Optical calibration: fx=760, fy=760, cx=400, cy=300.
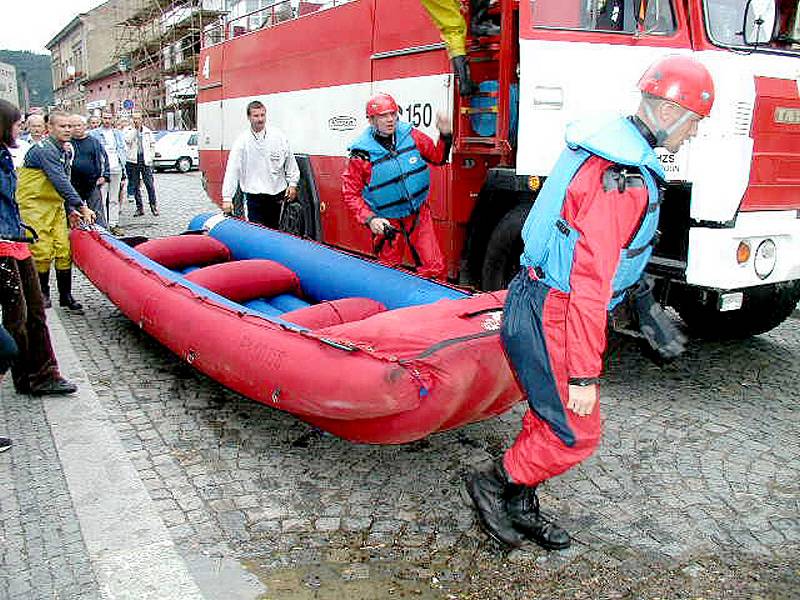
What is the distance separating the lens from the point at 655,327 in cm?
310

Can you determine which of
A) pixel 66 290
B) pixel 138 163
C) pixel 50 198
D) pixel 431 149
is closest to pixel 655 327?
pixel 431 149

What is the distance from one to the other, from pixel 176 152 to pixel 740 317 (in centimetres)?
2382

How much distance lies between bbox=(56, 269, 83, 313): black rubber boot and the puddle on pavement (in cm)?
458

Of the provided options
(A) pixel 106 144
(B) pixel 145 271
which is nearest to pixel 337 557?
(B) pixel 145 271

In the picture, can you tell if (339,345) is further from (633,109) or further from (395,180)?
(633,109)

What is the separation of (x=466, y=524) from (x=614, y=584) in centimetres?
70

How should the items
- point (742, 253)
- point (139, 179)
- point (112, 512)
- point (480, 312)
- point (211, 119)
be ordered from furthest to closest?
1. point (139, 179)
2. point (211, 119)
3. point (742, 253)
4. point (480, 312)
5. point (112, 512)

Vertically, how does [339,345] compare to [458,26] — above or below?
below

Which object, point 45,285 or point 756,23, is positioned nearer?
point 756,23

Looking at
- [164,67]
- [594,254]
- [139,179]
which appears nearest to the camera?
[594,254]

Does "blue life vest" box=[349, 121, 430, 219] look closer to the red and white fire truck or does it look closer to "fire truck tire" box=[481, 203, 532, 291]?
the red and white fire truck

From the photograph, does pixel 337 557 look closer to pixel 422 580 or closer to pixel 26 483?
pixel 422 580

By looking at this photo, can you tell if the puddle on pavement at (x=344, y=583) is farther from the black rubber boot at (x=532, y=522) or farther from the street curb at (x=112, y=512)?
the black rubber boot at (x=532, y=522)

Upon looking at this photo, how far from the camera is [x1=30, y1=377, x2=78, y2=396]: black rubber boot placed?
4715 mm
